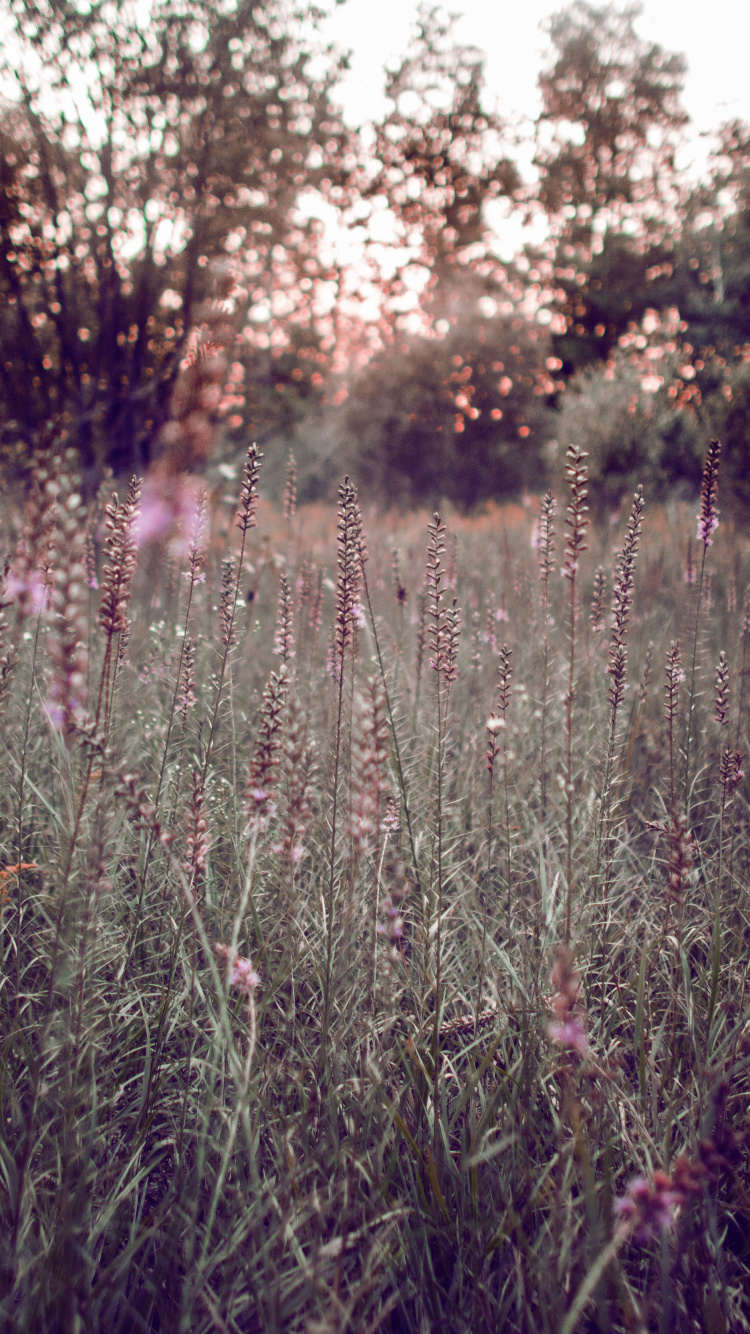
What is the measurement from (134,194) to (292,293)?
453 cm

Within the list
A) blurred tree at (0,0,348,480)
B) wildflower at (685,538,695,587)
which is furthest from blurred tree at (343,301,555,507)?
wildflower at (685,538,695,587)

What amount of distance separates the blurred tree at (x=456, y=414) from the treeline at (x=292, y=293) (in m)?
0.08

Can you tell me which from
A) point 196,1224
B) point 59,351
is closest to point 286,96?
point 59,351

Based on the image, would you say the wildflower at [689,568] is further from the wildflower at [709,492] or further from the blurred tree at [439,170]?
the blurred tree at [439,170]

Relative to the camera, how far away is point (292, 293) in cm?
1198

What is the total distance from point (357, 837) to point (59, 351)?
10.1 metres

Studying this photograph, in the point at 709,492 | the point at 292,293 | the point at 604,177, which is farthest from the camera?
the point at 604,177

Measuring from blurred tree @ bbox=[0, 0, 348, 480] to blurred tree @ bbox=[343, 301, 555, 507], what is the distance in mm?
11119

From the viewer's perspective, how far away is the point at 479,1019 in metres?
1.49

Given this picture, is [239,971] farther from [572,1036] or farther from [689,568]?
[689,568]

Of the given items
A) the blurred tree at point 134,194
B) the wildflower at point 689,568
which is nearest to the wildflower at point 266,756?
the wildflower at point 689,568

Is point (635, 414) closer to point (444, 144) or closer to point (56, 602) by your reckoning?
point (56, 602)

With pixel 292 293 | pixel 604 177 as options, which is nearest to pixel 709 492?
pixel 292 293

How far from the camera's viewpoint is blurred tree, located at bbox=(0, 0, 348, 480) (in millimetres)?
7340
